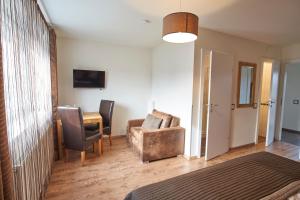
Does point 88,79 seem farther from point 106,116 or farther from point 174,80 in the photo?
point 174,80

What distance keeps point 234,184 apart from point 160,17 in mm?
2357

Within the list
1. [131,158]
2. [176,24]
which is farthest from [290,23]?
[131,158]

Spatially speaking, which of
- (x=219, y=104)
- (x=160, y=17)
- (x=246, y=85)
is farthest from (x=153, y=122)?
(x=246, y=85)

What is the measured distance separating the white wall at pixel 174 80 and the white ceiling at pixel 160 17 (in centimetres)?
53

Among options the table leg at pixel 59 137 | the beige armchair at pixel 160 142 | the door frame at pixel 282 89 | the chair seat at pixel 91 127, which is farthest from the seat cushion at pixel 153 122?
the door frame at pixel 282 89

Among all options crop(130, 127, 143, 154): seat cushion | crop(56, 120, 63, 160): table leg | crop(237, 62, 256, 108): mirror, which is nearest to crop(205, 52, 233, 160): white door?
crop(237, 62, 256, 108): mirror

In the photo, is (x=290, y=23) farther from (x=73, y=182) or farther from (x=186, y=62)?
(x=73, y=182)

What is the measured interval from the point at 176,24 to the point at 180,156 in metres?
2.53

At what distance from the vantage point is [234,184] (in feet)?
4.11

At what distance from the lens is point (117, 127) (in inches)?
174

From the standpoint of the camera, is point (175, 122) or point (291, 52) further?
point (291, 52)

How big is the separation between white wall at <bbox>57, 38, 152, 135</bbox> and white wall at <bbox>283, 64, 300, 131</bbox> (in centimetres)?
444

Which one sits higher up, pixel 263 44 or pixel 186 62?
pixel 263 44

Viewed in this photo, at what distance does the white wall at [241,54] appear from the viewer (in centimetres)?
311
